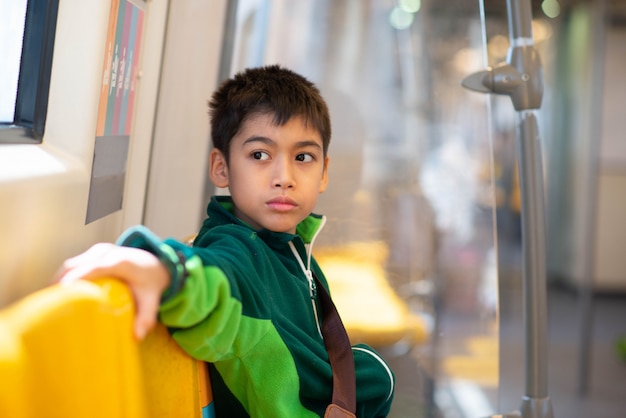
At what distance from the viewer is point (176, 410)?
86 centimetres

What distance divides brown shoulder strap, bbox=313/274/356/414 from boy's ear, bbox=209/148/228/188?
0.71ft

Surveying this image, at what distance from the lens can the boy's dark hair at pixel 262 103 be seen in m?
1.11

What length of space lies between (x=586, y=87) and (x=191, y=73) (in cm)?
425

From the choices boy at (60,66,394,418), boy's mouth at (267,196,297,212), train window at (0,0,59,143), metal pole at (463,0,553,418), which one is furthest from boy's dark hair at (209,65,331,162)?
metal pole at (463,0,553,418)

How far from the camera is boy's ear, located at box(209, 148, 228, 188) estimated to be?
116 centimetres

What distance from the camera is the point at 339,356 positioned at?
109 cm

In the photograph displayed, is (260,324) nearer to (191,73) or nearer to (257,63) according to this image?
(191,73)

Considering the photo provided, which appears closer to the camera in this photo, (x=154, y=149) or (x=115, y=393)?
(x=115, y=393)

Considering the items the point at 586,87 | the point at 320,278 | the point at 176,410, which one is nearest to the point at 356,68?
the point at 320,278

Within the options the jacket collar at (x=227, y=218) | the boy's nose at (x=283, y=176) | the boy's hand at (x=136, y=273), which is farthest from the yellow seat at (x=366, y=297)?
the boy's hand at (x=136, y=273)

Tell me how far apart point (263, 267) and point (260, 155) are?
7.1 inches

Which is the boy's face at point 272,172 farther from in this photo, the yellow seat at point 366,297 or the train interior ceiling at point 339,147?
the yellow seat at point 366,297

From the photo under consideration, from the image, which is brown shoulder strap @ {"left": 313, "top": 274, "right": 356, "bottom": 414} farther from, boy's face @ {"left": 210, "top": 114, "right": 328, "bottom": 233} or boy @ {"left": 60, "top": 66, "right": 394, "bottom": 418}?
boy's face @ {"left": 210, "top": 114, "right": 328, "bottom": 233}

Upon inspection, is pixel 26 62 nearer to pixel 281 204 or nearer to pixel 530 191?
pixel 281 204
